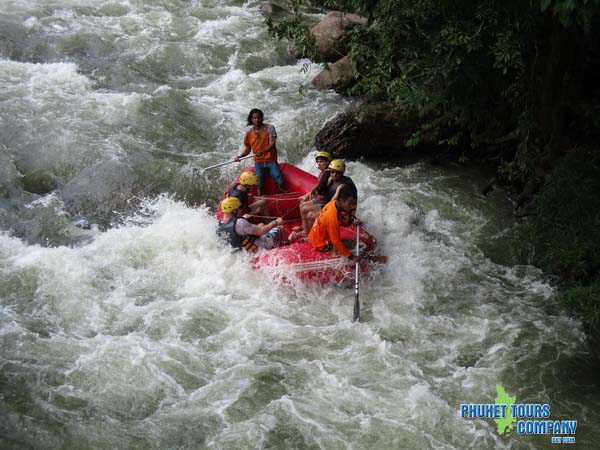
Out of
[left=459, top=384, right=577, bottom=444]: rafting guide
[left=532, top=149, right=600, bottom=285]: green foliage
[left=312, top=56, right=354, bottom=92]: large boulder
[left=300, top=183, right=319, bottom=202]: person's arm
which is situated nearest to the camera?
[left=459, top=384, right=577, bottom=444]: rafting guide

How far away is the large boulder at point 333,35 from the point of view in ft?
45.0

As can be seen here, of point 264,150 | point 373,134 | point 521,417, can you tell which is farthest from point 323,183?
point 521,417

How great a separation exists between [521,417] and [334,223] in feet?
8.81

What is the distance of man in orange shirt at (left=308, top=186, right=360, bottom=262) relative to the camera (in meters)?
7.26

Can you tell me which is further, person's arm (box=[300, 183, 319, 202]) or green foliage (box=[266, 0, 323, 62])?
person's arm (box=[300, 183, 319, 202])

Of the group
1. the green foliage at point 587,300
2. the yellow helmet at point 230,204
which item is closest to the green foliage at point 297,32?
the yellow helmet at point 230,204

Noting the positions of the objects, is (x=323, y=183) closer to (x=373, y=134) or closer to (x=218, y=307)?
(x=218, y=307)

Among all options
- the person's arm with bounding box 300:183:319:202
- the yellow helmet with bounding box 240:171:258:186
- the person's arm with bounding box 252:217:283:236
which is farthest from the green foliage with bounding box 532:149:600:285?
the yellow helmet with bounding box 240:171:258:186

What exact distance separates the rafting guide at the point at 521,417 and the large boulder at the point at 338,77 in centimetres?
787

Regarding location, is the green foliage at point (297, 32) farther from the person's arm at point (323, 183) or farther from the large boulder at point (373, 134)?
the large boulder at point (373, 134)

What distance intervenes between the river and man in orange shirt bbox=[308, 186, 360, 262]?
527mm

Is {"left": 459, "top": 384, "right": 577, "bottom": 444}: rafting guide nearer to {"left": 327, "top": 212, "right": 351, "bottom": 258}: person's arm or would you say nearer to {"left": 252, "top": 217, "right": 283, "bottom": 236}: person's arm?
{"left": 327, "top": 212, "right": 351, "bottom": 258}: person's arm

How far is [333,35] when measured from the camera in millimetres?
13812

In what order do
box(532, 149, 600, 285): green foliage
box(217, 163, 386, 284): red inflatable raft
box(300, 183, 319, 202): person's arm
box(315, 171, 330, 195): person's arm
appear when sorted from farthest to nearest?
1. box(300, 183, 319, 202): person's arm
2. box(315, 171, 330, 195): person's arm
3. box(217, 163, 386, 284): red inflatable raft
4. box(532, 149, 600, 285): green foliage
